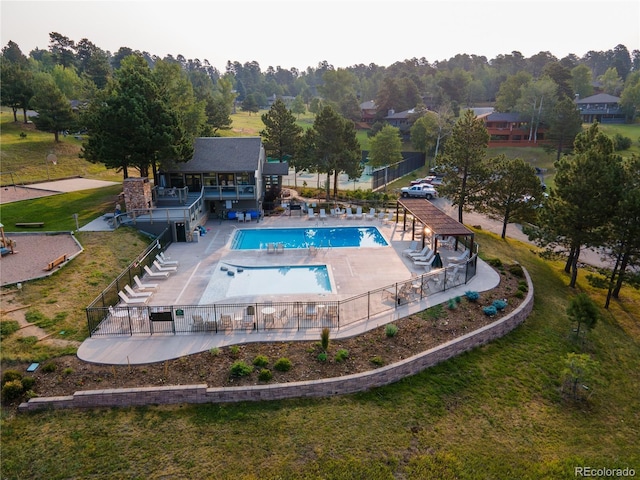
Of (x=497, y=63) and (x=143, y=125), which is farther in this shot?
(x=497, y=63)

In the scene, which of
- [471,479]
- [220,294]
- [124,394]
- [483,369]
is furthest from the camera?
[220,294]

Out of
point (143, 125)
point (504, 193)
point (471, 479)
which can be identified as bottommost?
point (471, 479)

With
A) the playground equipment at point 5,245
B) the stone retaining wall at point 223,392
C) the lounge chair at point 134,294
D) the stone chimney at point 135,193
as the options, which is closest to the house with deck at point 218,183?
the stone chimney at point 135,193

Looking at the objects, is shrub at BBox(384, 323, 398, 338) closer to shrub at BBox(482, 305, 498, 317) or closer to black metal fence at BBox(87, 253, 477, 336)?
black metal fence at BBox(87, 253, 477, 336)

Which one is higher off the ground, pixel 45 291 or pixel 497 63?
pixel 497 63

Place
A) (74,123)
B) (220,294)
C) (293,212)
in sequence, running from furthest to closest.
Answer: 1. (74,123)
2. (293,212)
3. (220,294)

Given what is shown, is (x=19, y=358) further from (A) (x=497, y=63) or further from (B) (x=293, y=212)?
(A) (x=497, y=63)

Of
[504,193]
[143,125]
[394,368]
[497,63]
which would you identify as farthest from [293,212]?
[497,63]

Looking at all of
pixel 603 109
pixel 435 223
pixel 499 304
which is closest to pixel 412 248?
pixel 435 223
